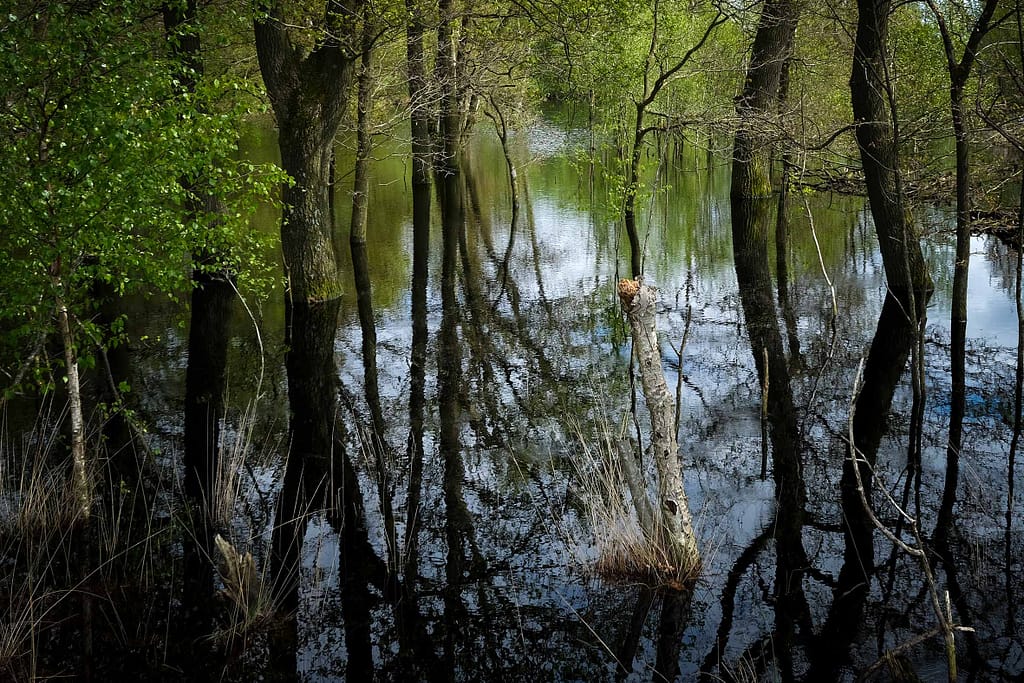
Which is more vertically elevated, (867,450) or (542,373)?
(542,373)

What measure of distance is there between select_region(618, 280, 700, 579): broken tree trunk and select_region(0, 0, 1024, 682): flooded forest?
27 mm

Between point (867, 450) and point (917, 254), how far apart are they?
6875mm

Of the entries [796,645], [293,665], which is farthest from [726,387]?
[293,665]

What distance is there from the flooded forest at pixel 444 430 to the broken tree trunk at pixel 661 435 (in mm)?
27

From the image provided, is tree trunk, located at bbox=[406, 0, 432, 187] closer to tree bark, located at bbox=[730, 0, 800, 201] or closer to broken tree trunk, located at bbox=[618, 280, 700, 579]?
tree bark, located at bbox=[730, 0, 800, 201]

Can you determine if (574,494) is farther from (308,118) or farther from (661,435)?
(308,118)

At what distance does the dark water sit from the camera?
254 inches

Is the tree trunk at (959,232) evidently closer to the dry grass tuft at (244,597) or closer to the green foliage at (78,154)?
the dry grass tuft at (244,597)

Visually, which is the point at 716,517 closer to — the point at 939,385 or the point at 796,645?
the point at 796,645

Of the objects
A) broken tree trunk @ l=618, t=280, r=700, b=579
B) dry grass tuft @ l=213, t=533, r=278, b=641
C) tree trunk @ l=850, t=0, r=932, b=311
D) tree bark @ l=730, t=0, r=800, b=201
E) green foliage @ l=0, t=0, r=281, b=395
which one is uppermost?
tree bark @ l=730, t=0, r=800, b=201

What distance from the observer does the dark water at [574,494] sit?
21.2ft

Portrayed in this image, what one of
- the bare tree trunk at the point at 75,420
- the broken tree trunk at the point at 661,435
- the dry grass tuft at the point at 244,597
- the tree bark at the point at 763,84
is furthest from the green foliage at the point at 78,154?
the tree bark at the point at 763,84

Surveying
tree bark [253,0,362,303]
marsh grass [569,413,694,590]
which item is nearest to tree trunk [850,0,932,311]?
tree bark [253,0,362,303]

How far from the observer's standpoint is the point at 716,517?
330 inches
